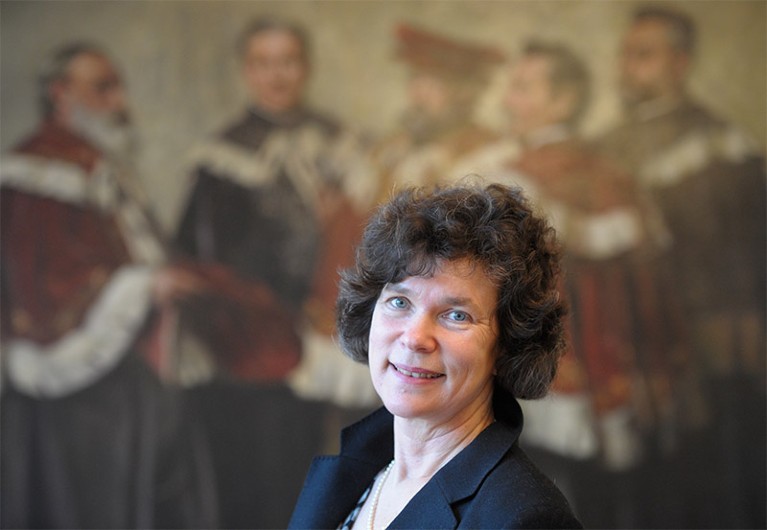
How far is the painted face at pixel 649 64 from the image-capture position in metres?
5.05

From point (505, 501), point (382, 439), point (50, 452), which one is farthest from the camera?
point (50, 452)

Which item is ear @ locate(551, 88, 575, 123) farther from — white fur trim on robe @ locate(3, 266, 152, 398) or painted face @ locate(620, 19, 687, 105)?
white fur trim on robe @ locate(3, 266, 152, 398)

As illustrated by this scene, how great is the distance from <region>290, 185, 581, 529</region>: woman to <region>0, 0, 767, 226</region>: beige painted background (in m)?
3.35

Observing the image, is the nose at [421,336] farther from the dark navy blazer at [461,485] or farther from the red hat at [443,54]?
the red hat at [443,54]

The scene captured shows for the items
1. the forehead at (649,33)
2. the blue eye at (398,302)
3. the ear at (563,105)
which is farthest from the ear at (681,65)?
the blue eye at (398,302)

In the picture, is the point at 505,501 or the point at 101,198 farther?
the point at 101,198

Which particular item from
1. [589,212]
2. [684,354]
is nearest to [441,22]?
[589,212]

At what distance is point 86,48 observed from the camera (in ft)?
16.5

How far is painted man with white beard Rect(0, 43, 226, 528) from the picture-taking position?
15.5ft

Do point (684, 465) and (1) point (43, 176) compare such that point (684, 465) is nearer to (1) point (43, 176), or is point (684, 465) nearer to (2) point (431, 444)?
(2) point (431, 444)

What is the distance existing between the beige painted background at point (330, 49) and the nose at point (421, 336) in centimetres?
345

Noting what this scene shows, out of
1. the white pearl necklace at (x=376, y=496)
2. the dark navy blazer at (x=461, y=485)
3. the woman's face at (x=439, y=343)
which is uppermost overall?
the woman's face at (x=439, y=343)

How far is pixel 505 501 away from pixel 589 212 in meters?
3.66

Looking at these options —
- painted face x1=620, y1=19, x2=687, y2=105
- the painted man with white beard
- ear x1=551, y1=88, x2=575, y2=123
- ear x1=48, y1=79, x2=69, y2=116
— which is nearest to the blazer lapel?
the painted man with white beard
